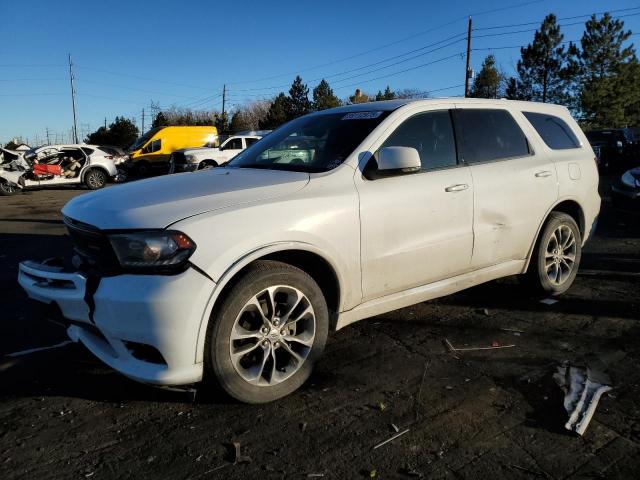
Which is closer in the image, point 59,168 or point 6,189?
point 6,189

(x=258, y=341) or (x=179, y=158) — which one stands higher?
(x=179, y=158)

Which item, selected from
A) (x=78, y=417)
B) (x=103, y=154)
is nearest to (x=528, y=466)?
(x=78, y=417)

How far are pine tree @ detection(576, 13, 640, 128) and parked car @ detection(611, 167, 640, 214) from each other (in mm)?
38497

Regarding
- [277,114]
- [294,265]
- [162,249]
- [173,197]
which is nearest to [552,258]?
[294,265]

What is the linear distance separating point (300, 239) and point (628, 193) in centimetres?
761

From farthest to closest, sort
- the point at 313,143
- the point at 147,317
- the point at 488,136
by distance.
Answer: the point at 488,136 → the point at 313,143 → the point at 147,317

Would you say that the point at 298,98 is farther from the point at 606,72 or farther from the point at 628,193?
the point at 628,193

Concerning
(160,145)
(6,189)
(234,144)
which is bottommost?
(6,189)

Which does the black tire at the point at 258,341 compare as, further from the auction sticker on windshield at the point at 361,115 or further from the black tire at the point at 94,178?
the black tire at the point at 94,178

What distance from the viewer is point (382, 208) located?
334 cm

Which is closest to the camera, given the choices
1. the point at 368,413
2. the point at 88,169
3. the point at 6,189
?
the point at 368,413

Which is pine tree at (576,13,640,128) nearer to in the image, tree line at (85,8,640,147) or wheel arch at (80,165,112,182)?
tree line at (85,8,640,147)

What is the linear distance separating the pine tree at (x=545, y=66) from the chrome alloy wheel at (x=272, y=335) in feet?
149

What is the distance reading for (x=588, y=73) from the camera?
139ft
